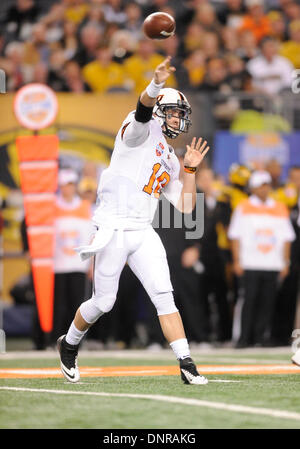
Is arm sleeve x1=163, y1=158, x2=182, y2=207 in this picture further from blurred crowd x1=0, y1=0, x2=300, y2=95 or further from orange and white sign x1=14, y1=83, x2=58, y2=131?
blurred crowd x1=0, y1=0, x2=300, y2=95

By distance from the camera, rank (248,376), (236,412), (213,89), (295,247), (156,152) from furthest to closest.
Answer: (213,89) → (295,247) → (248,376) → (156,152) → (236,412)

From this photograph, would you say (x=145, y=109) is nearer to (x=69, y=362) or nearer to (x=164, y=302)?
(x=164, y=302)

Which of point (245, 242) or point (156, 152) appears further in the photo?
point (245, 242)

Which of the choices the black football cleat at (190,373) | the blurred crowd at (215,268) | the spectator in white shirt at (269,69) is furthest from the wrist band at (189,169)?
the spectator in white shirt at (269,69)

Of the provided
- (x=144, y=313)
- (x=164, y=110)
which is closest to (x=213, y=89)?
(x=144, y=313)

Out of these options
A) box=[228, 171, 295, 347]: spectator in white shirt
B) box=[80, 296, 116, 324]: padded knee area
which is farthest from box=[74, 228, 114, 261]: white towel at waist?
box=[228, 171, 295, 347]: spectator in white shirt

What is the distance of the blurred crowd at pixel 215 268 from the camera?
10.9 metres

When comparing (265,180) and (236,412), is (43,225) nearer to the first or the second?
(265,180)

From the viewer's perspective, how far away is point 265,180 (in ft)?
36.1

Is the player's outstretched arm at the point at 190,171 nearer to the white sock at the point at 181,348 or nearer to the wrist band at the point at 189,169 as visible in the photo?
the wrist band at the point at 189,169

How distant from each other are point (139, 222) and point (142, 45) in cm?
738

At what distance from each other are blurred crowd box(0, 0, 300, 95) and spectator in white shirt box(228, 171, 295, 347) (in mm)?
1957
